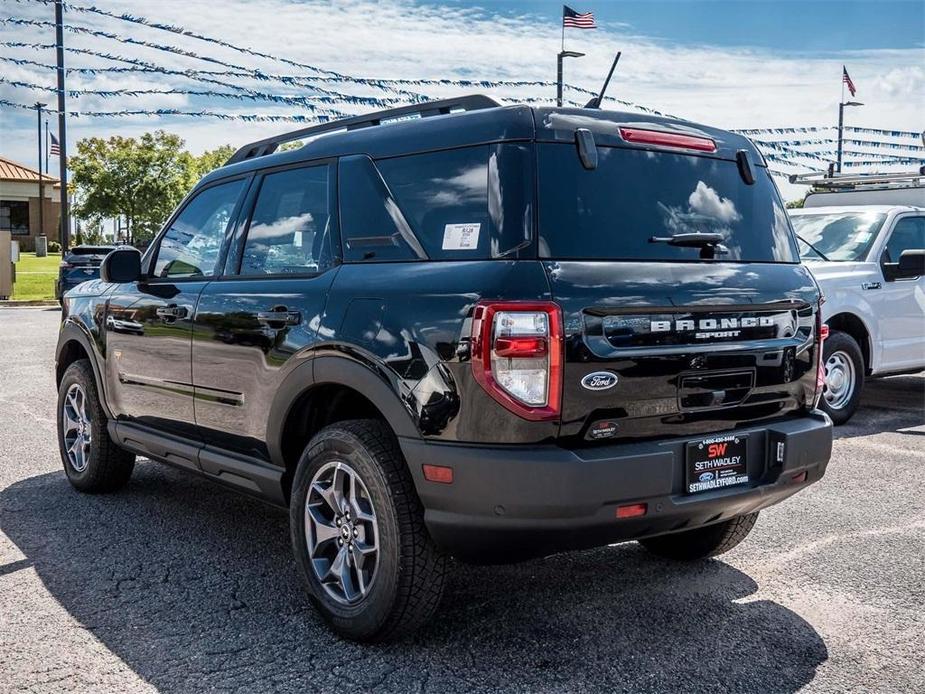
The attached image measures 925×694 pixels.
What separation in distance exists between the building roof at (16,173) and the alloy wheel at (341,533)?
68090mm

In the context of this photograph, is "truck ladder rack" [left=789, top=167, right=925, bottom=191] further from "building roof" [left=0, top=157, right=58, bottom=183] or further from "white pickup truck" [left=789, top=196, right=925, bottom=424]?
"building roof" [left=0, top=157, right=58, bottom=183]

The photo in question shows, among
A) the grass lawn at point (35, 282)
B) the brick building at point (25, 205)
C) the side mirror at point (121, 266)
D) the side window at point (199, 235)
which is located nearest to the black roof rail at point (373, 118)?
the side window at point (199, 235)

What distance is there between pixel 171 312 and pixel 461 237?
2.04m

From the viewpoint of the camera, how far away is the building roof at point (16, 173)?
65438mm

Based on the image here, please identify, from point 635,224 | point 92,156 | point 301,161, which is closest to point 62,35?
point 301,161

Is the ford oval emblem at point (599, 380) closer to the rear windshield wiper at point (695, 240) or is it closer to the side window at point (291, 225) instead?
the rear windshield wiper at point (695, 240)

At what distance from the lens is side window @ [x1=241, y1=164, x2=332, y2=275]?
13.8 feet

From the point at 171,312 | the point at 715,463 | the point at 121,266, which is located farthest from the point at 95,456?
the point at 715,463

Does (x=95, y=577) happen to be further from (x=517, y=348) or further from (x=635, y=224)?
(x=635, y=224)

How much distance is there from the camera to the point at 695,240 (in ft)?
12.3

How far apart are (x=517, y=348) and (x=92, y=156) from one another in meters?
52.4

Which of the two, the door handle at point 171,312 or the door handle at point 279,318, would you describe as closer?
the door handle at point 279,318

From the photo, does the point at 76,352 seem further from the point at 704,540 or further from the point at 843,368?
the point at 843,368

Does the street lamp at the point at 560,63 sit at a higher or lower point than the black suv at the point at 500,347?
higher
